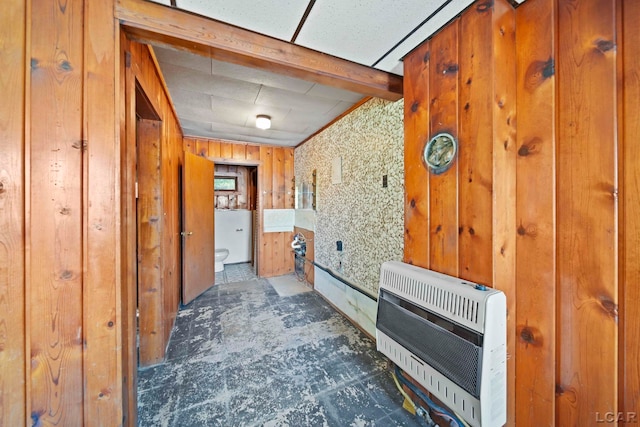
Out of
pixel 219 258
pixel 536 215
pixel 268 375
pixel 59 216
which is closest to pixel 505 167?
pixel 536 215

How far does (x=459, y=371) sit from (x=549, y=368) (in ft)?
1.20

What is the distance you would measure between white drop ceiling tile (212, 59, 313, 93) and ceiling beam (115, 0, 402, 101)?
35 centimetres

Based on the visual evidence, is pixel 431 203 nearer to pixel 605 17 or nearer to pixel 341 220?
pixel 605 17

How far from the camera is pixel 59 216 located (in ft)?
2.75

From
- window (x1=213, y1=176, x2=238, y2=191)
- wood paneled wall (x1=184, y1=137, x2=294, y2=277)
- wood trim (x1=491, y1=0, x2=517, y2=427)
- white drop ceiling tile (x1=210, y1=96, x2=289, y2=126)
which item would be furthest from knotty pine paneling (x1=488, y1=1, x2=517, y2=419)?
window (x1=213, y1=176, x2=238, y2=191)

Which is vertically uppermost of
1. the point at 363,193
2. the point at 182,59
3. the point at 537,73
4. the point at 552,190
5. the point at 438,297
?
the point at 182,59

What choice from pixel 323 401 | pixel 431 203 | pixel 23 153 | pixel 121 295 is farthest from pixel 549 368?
pixel 23 153

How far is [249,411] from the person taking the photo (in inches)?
53.9

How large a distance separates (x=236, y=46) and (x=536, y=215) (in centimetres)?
156

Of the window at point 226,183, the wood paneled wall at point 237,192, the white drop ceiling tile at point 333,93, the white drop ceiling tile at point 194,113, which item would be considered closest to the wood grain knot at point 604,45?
the white drop ceiling tile at point 333,93

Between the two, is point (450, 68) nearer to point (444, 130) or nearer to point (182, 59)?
point (444, 130)

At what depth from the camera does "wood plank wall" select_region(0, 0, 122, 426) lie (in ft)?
2.54

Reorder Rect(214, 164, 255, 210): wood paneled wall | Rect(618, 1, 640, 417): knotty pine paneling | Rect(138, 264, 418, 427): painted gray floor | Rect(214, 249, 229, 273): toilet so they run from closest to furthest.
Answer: Rect(618, 1, 640, 417): knotty pine paneling → Rect(138, 264, 418, 427): painted gray floor → Rect(214, 249, 229, 273): toilet → Rect(214, 164, 255, 210): wood paneled wall

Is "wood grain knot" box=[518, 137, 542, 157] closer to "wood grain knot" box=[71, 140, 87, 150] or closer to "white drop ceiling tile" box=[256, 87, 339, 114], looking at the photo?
"white drop ceiling tile" box=[256, 87, 339, 114]
